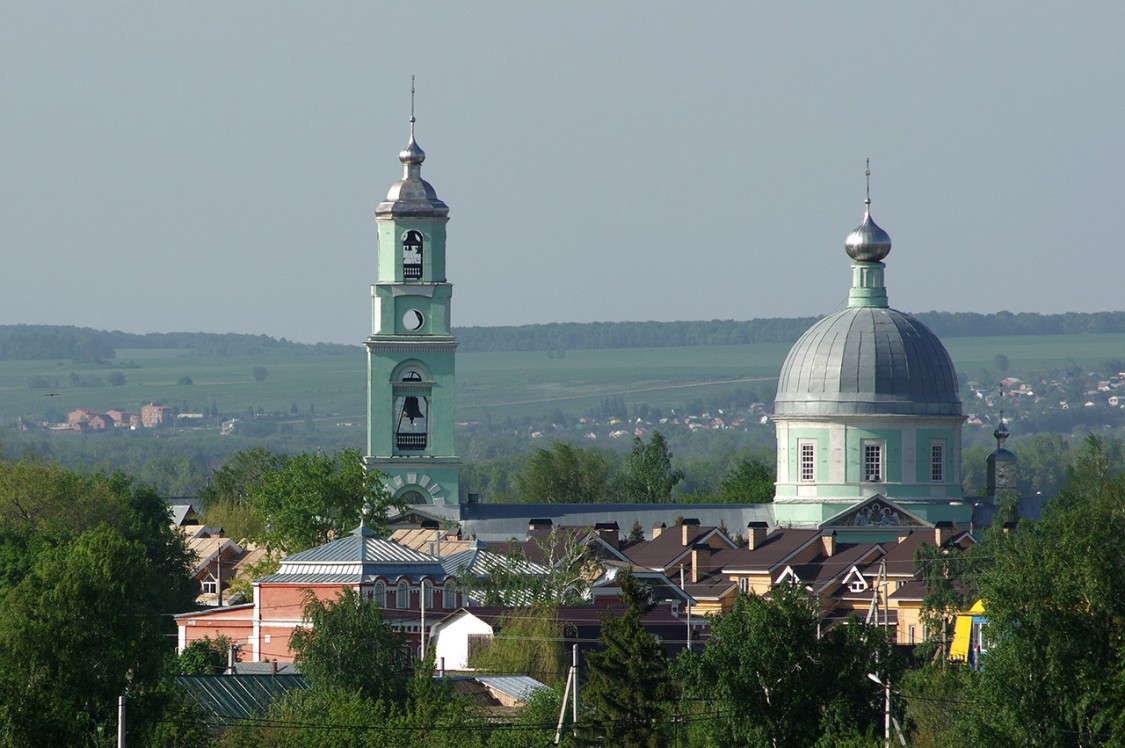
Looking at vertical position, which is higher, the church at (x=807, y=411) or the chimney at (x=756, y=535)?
the church at (x=807, y=411)

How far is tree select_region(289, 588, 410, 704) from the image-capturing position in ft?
152

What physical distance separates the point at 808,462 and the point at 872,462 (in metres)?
1.80

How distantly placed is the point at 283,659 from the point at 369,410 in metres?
25.3

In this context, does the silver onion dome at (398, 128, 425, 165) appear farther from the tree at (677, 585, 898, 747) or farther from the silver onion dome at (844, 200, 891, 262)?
the tree at (677, 585, 898, 747)

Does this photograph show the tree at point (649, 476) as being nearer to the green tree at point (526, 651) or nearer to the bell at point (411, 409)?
the bell at point (411, 409)

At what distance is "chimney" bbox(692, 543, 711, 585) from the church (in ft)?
18.9

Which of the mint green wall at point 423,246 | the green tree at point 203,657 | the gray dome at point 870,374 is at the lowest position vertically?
the green tree at point 203,657

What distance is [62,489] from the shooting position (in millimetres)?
73438

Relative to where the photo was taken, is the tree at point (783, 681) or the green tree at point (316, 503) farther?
the green tree at point (316, 503)

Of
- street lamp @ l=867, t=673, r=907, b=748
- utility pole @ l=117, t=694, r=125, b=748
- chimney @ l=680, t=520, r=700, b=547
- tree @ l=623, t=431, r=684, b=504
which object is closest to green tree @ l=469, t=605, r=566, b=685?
street lamp @ l=867, t=673, r=907, b=748

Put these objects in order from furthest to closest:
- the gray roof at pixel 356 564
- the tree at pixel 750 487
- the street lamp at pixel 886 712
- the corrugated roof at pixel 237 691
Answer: the tree at pixel 750 487 → the gray roof at pixel 356 564 → the corrugated roof at pixel 237 691 → the street lamp at pixel 886 712

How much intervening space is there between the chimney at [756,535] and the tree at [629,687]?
37009 mm

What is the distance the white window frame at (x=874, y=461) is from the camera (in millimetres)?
84938

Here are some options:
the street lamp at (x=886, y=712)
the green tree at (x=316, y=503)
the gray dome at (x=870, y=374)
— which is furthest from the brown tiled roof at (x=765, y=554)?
the street lamp at (x=886, y=712)
